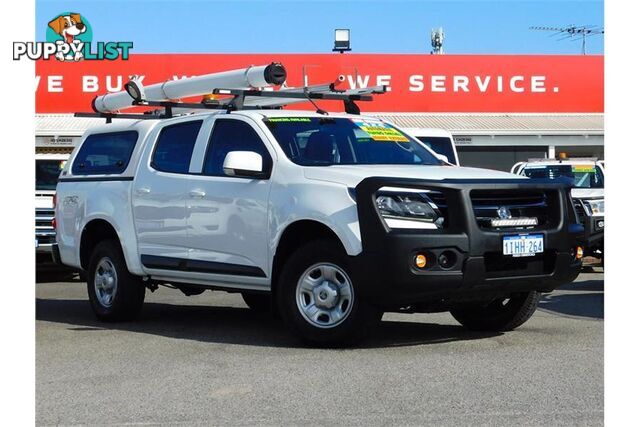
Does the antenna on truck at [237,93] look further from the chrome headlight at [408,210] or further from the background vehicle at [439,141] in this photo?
the background vehicle at [439,141]

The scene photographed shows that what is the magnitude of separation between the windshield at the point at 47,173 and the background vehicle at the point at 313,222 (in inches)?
239

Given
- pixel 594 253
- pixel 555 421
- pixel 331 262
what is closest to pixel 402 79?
pixel 594 253

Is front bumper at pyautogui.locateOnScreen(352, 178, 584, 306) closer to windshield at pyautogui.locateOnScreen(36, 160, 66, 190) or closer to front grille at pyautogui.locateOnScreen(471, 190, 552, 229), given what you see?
front grille at pyautogui.locateOnScreen(471, 190, 552, 229)

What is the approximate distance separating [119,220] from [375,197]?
3394 mm

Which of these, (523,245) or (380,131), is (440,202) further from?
(380,131)

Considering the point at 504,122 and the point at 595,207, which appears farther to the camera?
the point at 504,122

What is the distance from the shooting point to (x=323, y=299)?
8.02 m

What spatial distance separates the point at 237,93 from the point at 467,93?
2327cm

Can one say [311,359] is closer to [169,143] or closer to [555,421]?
[555,421]

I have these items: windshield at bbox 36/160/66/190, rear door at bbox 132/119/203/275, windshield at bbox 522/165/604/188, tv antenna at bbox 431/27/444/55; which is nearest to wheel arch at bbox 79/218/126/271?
rear door at bbox 132/119/203/275

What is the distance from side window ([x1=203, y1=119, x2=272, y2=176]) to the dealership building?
2036 cm

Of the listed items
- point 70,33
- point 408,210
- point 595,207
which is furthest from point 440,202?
point 70,33
